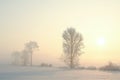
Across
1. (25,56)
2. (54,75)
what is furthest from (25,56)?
(54,75)

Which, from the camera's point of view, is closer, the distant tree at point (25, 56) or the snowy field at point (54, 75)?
the snowy field at point (54, 75)

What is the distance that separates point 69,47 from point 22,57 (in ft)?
58.7

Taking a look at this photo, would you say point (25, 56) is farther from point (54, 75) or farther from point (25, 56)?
point (54, 75)

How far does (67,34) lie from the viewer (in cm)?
4703

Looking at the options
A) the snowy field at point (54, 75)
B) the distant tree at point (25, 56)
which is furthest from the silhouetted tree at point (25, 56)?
the snowy field at point (54, 75)

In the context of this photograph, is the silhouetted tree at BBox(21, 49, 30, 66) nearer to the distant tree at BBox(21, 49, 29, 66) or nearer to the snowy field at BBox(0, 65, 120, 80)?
the distant tree at BBox(21, 49, 29, 66)

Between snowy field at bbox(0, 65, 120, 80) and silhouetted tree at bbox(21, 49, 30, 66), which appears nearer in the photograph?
snowy field at bbox(0, 65, 120, 80)

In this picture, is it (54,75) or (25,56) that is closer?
(54,75)

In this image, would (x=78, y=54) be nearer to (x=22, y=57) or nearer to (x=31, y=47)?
(x=31, y=47)

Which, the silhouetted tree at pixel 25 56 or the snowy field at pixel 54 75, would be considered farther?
the silhouetted tree at pixel 25 56

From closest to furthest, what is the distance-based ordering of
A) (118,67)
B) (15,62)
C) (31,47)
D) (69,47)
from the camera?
1. (118,67)
2. (69,47)
3. (31,47)
4. (15,62)

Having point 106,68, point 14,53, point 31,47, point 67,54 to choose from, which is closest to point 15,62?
point 14,53

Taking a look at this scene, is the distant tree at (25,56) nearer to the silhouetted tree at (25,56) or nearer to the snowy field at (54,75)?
the silhouetted tree at (25,56)

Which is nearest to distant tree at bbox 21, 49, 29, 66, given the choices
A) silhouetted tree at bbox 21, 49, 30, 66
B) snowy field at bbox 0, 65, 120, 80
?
silhouetted tree at bbox 21, 49, 30, 66
